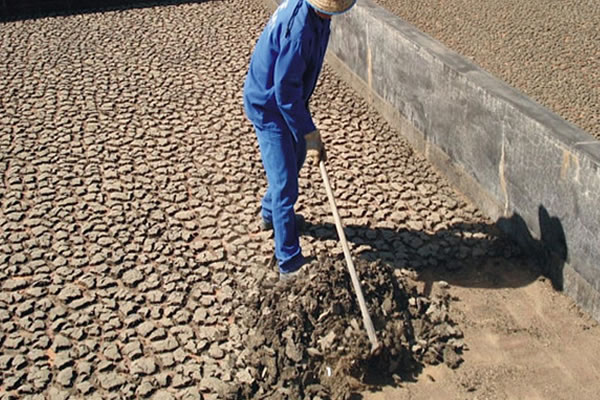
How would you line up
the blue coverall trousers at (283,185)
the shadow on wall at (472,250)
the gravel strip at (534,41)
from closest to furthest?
the blue coverall trousers at (283,185)
the shadow on wall at (472,250)
the gravel strip at (534,41)

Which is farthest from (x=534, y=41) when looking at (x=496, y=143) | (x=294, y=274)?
(x=294, y=274)

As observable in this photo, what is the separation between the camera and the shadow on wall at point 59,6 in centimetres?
896

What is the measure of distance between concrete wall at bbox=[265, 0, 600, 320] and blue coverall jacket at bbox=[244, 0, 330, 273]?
1.35 meters

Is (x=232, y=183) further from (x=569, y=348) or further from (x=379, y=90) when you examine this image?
(x=569, y=348)

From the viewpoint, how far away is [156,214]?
5.22m

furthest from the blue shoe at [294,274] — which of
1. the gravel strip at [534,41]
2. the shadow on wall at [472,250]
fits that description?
the gravel strip at [534,41]

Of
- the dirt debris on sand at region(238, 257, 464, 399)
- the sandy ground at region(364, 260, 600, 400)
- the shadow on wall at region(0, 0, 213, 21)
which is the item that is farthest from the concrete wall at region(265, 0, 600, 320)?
the shadow on wall at region(0, 0, 213, 21)

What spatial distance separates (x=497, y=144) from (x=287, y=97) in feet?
5.41

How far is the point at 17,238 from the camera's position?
4.98m

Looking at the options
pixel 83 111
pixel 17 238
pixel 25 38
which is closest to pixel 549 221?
pixel 17 238

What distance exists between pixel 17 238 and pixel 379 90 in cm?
335

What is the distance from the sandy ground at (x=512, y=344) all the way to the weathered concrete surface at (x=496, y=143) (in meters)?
0.17

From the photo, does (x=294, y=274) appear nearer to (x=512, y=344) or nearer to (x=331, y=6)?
(x=512, y=344)

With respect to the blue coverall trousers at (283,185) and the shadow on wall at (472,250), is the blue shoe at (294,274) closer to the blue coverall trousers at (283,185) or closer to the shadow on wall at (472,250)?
the blue coverall trousers at (283,185)
